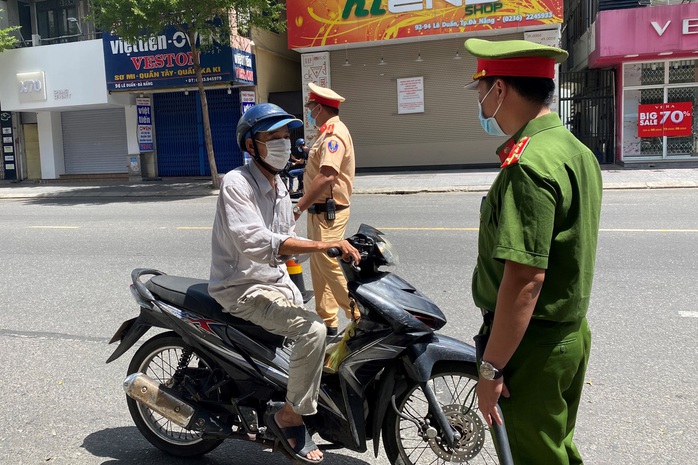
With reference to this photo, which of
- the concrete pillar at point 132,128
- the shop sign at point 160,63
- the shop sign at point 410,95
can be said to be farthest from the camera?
the concrete pillar at point 132,128

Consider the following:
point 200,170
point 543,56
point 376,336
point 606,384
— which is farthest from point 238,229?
point 200,170

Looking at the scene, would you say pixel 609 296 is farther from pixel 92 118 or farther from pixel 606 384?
pixel 92 118

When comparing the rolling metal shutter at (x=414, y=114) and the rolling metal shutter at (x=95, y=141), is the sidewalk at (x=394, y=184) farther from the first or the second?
the rolling metal shutter at (x=95, y=141)

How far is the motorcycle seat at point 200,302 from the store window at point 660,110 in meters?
19.1

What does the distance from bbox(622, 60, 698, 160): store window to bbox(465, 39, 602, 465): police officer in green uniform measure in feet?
64.1

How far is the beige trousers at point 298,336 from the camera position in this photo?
10.3ft

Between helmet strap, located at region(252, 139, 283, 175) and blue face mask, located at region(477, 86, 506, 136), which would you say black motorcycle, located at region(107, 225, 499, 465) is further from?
blue face mask, located at region(477, 86, 506, 136)

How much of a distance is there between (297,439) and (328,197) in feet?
7.88

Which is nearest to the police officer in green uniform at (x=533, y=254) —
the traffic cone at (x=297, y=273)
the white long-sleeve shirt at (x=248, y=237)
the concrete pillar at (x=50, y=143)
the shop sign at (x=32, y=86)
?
the white long-sleeve shirt at (x=248, y=237)

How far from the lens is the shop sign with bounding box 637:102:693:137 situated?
19188 millimetres

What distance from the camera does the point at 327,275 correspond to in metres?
5.07

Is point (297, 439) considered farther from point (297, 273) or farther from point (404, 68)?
point (404, 68)

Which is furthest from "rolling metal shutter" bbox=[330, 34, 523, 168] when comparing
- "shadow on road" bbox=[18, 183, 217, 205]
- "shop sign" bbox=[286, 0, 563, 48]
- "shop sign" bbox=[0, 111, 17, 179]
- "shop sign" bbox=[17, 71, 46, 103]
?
"shop sign" bbox=[0, 111, 17, 179]

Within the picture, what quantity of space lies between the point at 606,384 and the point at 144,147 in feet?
69.3
